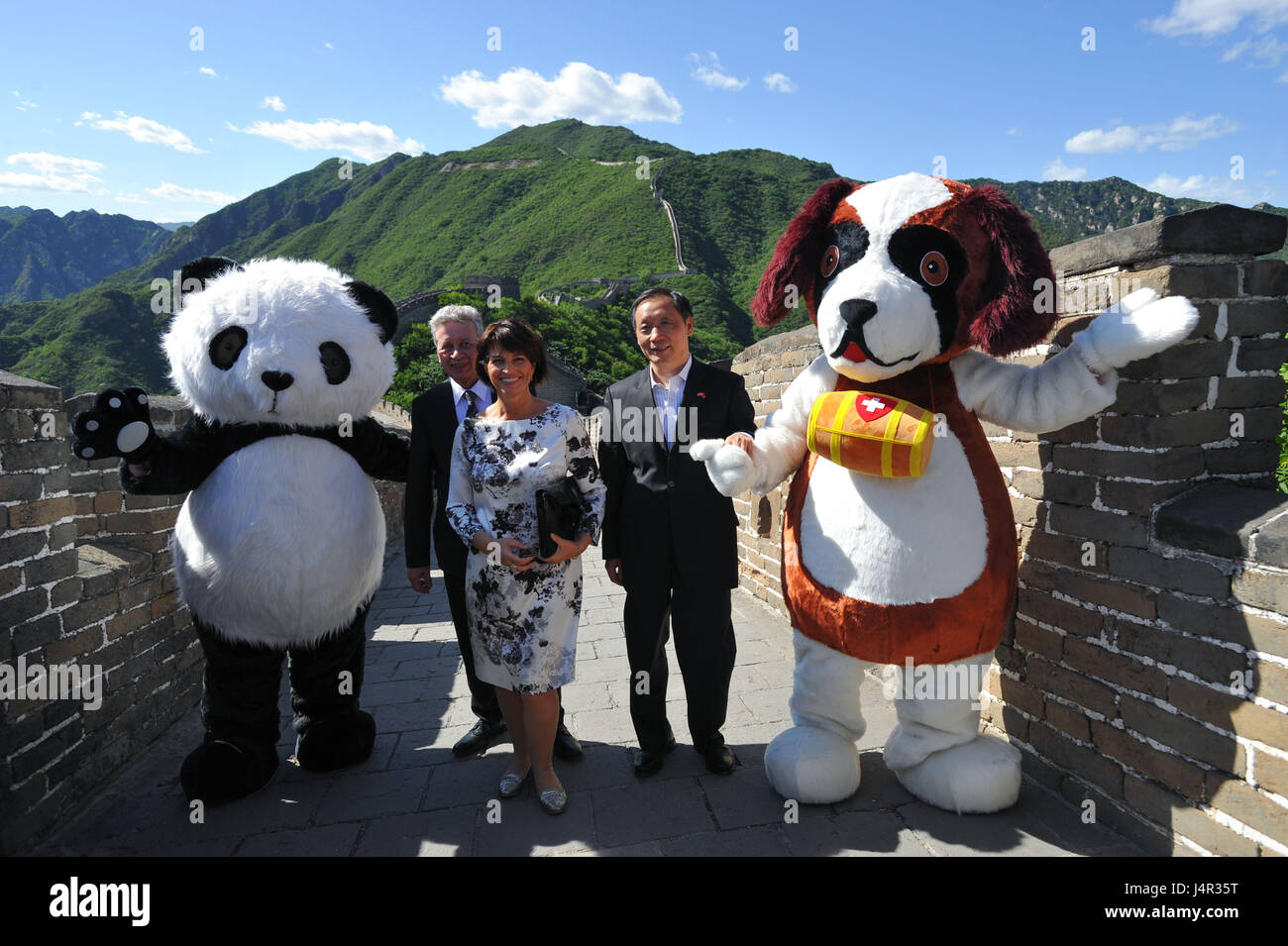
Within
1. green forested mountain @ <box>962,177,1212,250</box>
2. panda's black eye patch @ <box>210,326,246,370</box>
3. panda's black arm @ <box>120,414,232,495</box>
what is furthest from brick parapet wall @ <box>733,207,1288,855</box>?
green forested mountain @ <box>962,177,1212,250</box>

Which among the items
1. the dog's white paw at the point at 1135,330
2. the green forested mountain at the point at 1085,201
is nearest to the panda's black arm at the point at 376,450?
the dog's white paw at the point at 1135,330

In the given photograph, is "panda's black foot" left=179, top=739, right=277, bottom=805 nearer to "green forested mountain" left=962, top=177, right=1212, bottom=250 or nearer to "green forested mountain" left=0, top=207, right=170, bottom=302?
"green forested mountain" left=962, top=177, right=1212, bottom=250

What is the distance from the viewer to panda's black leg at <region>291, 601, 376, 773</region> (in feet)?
10.4

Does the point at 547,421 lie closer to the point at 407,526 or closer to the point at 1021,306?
the point at 407,526

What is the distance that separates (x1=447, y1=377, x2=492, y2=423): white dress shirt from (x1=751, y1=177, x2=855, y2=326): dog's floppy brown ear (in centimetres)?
138

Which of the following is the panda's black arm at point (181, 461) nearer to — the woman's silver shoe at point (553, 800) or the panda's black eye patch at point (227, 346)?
the panda's black eye patch at point (227, 346)

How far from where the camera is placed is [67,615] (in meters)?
2.92

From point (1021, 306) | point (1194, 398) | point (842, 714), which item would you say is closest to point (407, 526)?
point (842, 714)

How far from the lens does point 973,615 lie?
2.42 metres

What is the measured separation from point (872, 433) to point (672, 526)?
0.98 metres

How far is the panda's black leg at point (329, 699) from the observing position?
10.4ft

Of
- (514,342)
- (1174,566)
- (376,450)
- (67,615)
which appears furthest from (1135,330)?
(67,615)

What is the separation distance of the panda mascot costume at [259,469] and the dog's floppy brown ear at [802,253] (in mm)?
1660

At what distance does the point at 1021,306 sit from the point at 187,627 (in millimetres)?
4451
